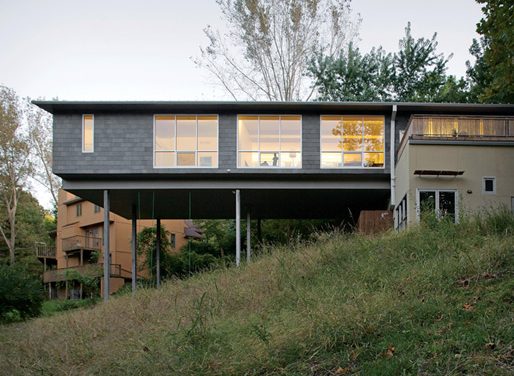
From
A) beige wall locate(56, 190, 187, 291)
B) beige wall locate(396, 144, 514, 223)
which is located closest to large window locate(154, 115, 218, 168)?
beige wall locate(396, 144, 514, 223)

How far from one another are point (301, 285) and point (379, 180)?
1298 cm

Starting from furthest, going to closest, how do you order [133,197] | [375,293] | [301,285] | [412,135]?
[133,197], [412,135], [301,285], [375,293]

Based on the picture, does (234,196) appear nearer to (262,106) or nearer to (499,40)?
(262,106)

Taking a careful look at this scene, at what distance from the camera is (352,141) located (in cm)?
2380

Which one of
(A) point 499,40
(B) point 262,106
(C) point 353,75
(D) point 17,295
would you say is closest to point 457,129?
(A) point 499,40

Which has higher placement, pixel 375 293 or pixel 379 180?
pixel 379 180

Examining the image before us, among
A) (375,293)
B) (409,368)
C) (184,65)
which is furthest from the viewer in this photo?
(184,65)

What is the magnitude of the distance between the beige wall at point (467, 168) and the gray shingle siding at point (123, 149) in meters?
3.97

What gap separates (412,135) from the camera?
63.9ft

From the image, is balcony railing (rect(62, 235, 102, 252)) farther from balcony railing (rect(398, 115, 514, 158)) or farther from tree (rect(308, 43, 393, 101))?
balcony railing (rect(398, 115, 514, 158))

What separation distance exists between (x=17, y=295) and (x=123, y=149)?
578 cm

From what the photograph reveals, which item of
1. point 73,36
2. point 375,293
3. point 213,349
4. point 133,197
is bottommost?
point 213,349

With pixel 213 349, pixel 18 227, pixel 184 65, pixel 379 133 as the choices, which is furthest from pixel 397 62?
pixel 213 349

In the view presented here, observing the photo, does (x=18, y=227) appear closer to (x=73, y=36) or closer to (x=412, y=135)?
(x=73, y=36)
